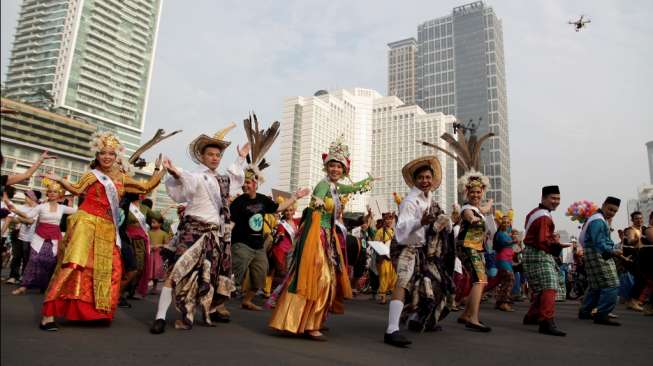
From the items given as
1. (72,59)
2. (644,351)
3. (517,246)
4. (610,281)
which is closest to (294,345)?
(644,351)

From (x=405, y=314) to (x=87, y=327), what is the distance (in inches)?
146

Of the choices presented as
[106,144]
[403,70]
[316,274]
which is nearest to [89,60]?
[403,70]

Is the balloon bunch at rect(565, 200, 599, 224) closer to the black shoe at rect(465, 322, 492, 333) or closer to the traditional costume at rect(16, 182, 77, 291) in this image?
the black shoe at rect(465, 322, 492, 333)

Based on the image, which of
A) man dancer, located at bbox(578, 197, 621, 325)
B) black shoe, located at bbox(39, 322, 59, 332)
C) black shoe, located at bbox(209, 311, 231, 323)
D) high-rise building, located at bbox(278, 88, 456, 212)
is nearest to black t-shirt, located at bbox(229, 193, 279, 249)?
black shoe, located at bbox(209, 311, 231, 323)

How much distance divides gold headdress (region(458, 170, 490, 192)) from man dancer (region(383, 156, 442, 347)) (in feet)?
2.48

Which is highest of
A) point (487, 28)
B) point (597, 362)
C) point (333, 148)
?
point (487, 28)

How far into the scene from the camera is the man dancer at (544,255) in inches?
229

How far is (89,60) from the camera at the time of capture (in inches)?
4860

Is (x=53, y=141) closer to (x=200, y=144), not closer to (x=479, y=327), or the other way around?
(x=200, y=144)

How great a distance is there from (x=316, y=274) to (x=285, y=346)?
855mm

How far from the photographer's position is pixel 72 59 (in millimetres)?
120250

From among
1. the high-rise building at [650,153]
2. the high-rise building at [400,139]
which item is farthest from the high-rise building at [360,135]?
the high-rise building at [650,153]

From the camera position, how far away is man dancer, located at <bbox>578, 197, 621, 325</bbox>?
682 cm

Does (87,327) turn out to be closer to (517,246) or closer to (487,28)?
(517,246)
